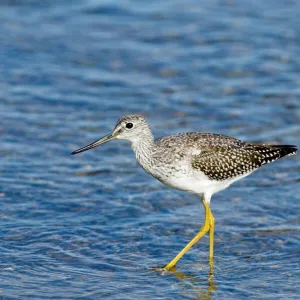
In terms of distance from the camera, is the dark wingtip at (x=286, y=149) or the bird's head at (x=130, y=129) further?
the dark wingtip at (x=286, y=149)

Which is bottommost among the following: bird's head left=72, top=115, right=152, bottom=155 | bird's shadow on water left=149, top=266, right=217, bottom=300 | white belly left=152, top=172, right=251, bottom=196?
bird's shadow on water left=149, top=266, right=217, bottom=300

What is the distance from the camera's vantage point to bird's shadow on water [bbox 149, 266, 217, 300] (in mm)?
9516

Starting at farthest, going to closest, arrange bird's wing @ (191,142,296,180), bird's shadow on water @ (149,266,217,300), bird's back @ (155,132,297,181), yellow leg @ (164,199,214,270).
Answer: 1. bird's wing @ (191,142,296,180)
2. bird's back @ (155,132,297,181)
3. yellow leg @ (164,199,214,270)
4. bird's shadow on water @ (149,266,217,300)

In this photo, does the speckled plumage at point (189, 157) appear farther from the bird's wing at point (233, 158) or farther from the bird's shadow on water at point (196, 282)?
the bird's shadow on water at point (196, 282)

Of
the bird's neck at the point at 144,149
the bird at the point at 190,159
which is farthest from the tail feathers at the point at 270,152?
the bird's neck at the point at 144,149

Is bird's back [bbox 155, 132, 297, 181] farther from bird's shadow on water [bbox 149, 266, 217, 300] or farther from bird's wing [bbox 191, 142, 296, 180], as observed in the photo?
bird's shadow on water [bbox 149, 266, 217, 300]

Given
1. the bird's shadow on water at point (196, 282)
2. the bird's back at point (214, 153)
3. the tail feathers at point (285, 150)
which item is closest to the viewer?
the bird's shadow on water at point (196, 282)

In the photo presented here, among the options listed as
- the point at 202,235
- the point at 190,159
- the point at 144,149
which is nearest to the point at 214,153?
the point at 190,159

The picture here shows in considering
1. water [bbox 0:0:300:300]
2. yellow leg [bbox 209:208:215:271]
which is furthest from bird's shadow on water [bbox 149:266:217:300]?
yellow leg [bbox 209:208:215:271]

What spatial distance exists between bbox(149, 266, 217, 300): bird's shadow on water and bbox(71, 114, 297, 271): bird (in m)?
0.11

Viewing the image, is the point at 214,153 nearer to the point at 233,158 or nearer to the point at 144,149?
the point at 233,158

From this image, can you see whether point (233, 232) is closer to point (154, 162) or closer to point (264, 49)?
point (154, 162)

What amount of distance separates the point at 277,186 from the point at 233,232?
1.79m

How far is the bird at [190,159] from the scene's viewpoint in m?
10.3
